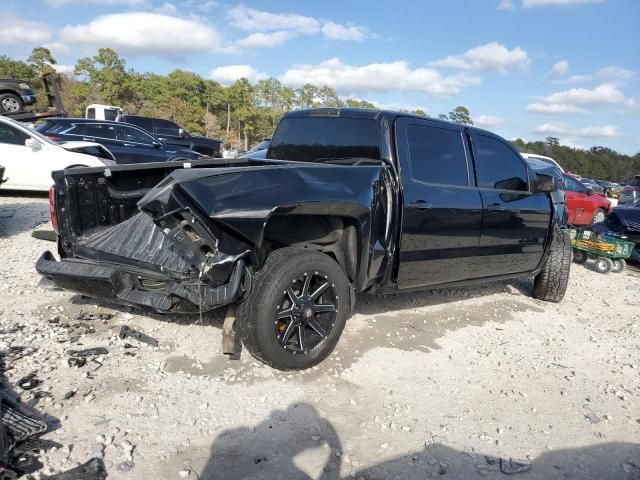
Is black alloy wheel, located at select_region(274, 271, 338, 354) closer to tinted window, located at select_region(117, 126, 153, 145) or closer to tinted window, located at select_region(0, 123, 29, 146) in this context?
tinted window, located at select_region(0, 123, 29, 146)

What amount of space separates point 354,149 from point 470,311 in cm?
231

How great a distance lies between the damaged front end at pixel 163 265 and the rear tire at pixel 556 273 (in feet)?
13.6

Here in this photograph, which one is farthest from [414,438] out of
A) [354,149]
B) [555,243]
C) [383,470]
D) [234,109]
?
[234,109]

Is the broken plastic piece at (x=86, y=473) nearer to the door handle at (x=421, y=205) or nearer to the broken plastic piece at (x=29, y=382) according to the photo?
the broken plastic piece at (x=29, y=382)

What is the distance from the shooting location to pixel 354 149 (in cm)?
419

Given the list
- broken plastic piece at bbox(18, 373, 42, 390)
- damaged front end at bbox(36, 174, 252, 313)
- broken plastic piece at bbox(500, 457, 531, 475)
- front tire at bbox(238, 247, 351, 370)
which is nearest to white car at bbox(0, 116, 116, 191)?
damaged front end at bbox(36, 174, 252, 313)

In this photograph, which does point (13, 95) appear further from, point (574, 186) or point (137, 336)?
point (574, 186)

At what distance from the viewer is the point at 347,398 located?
3227 mm

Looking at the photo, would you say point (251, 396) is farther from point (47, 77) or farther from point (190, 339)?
point (47, 77)

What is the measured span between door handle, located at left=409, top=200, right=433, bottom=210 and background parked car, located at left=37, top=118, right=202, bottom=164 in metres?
9.65

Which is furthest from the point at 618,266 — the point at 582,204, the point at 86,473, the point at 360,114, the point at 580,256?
the point at 86,473

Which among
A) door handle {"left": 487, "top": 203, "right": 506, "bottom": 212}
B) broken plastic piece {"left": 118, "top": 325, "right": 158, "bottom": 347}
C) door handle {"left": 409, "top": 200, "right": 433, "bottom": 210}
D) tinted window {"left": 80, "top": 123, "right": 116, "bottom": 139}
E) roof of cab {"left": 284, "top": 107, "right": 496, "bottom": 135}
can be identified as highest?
roof of cab {"left": 284, "top": 107, "right": 496, "bottom": 135}

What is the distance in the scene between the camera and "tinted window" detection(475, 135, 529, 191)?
4.75 metres

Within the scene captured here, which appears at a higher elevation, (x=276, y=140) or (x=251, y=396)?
(x=276, y=140)
